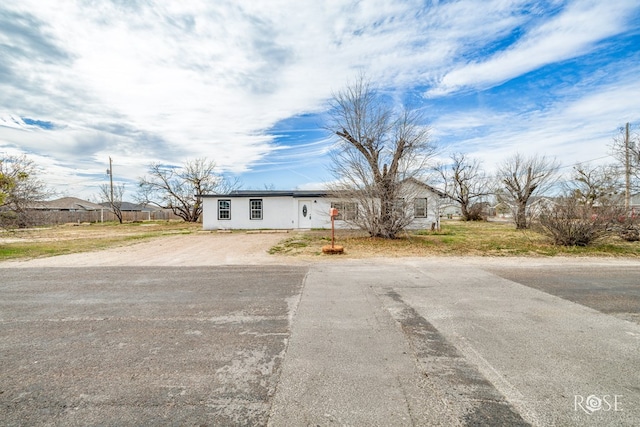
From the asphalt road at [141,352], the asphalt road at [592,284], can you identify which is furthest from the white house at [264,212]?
the asphalt road at [141,352]

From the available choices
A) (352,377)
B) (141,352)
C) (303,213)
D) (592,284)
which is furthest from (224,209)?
(352,377)

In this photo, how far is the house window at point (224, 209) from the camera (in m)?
21.1

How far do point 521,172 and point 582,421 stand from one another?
28435 millimetres

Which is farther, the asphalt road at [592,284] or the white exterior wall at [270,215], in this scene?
the white exterior wall at [270,215]

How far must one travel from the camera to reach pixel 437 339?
338 cm

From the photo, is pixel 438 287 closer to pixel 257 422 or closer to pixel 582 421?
pixel 582 421

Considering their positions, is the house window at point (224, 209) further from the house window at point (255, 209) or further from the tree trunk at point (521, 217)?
the tree trunk at point (521, 217)

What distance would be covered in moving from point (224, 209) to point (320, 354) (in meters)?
19.5

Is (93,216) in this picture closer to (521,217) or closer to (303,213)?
(303,213)

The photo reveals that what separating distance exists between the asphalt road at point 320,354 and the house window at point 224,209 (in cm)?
1528

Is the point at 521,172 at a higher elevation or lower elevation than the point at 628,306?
higher

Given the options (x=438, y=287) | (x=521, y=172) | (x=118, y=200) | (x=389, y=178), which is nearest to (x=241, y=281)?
(x=438, y=287)

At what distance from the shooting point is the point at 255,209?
69.2 ft

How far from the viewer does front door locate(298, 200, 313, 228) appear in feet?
68.4
